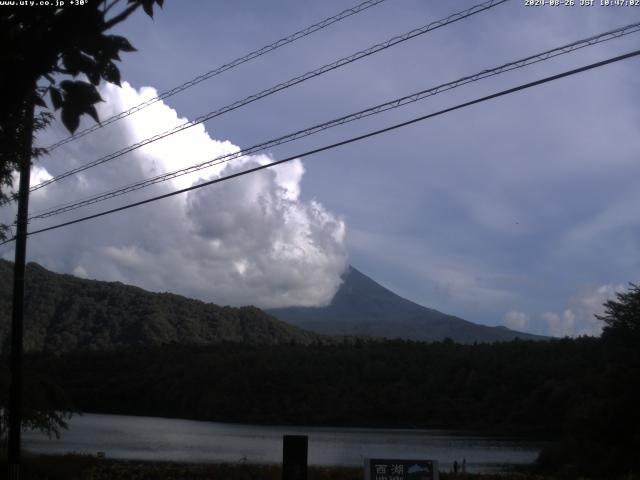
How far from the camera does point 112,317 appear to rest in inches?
6280

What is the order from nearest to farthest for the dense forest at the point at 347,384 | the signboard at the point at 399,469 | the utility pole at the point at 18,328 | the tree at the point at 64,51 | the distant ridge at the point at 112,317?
the tree at the point at 64,51
the signboard at the point at 399,469
the utility pole at the point at 18,328
the dense forest at the point at 347,384
the distant ridge at the point at 112,317

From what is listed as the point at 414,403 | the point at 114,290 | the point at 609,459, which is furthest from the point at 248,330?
the point at 609,459

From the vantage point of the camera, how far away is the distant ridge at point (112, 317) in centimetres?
14275

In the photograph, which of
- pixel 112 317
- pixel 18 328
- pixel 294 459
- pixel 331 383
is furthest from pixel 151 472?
pixel 112 317

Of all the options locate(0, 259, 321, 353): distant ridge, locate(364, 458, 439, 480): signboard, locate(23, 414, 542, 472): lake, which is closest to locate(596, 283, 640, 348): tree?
locate(23, 414, 542, 472): lake

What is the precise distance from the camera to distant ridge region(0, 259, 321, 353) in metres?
143

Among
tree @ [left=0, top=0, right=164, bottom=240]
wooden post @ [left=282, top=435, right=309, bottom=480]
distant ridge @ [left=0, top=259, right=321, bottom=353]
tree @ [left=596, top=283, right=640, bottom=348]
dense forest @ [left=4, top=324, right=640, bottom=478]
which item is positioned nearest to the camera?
tree @ [left=0, top=0, right=164, bottom=240]

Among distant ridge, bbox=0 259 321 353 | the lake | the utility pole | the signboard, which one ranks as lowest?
the lake

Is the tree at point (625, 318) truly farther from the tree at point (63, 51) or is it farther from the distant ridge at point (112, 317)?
the distant ridge at point (112, 317)

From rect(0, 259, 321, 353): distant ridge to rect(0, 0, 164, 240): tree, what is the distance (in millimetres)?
126478

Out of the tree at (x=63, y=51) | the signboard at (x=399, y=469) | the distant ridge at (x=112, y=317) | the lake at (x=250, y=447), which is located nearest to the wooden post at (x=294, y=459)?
the signboard at (x=399, y=469)

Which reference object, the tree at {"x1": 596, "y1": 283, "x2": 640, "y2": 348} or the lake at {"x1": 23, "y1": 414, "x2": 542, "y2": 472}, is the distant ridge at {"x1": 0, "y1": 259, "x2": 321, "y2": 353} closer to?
the lake at {"x1": 23, "y1": 414, "x2": 542, "y2": 472}

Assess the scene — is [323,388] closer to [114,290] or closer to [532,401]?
[532,401]

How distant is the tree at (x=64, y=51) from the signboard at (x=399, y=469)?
859 centimetres
